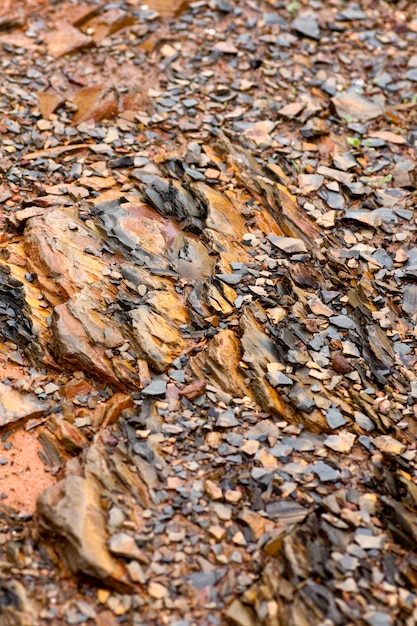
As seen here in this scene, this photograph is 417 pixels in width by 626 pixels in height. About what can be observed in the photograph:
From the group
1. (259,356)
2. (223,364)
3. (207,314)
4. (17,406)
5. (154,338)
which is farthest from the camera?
(207,314)

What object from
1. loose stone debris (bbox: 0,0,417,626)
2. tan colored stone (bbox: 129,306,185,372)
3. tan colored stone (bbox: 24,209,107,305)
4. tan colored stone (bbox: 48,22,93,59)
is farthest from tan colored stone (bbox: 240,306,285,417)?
tan colored stone (bbox: 48,22,93,59)

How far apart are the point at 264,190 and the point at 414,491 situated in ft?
12.8

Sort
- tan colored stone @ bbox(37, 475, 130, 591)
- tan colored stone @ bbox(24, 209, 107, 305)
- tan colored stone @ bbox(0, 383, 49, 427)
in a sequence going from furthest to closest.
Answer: tan colored stone @ bbox(24, 209, 107, 305)
tan colored stone @ bbox(0, 383, 49, 427)
tan colored stone @ bbox(37, 475, 130, 591)

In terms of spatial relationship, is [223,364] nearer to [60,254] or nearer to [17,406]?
[17,406]

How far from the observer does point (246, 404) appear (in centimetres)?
618

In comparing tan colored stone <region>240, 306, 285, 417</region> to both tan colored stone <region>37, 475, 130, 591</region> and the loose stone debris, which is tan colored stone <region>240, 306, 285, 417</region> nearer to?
the loose stone debris

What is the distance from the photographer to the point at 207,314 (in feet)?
22.5

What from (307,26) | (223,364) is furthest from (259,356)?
(307,26)

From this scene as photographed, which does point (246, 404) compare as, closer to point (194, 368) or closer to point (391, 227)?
point (194, 368)

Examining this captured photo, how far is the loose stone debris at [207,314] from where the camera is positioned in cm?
518

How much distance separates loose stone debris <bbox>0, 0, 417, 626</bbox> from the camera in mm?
5184

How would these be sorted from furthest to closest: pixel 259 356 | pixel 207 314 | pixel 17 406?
1. pixel 207 314
2. pixel 259 356
3. pixel 17 406

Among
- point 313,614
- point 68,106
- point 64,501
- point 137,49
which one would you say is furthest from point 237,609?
point 137,49

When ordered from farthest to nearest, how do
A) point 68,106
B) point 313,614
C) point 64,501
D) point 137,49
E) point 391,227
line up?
point 137,49 → point 68,106 → point 391,227 → point 64,501 → point 313,614
